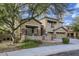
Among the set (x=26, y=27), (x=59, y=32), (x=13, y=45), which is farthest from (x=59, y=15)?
(x=13, y=45)

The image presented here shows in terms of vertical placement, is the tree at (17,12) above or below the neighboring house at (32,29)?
above

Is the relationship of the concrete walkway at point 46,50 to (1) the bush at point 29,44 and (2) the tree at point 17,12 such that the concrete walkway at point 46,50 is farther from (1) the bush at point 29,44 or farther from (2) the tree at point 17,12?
(2) the tree at point 17,12

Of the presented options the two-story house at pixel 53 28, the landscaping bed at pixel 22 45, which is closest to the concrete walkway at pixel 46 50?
the landscaping bed at pixel 22 45

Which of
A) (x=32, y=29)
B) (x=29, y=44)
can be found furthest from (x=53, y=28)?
(x=29, y=44)

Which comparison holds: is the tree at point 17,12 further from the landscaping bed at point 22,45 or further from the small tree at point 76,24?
the small tree at point 76,24

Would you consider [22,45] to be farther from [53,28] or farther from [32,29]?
[53,28]

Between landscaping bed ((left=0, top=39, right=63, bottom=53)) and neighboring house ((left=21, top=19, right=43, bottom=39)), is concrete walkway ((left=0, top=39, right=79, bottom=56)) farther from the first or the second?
neighboring house ((left=21, top=19, right=43, bottom=39))

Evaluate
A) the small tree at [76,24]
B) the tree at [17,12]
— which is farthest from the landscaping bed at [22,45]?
the small tree at [76,24]

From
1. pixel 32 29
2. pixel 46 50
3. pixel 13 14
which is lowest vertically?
pixel 46 50

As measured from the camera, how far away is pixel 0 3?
3.15 metres

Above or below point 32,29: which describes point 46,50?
below

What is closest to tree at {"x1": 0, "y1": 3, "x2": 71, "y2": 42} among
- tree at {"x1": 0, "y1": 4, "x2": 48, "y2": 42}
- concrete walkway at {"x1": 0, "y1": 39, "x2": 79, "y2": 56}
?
tree at {"x1": 0, "y1": 4, "x2": 48, "y2": 42}

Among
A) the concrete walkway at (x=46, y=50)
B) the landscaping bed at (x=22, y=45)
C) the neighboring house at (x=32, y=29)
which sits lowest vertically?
the concrete walkway at (x=46, y=50)

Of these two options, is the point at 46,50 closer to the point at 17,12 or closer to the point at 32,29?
the point at 32,29
